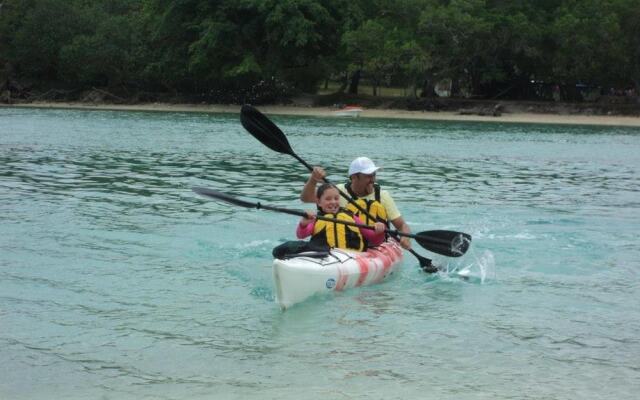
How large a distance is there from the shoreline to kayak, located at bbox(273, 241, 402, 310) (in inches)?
1254

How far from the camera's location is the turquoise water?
579 centimetres

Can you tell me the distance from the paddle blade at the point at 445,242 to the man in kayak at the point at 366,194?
0.68 feet

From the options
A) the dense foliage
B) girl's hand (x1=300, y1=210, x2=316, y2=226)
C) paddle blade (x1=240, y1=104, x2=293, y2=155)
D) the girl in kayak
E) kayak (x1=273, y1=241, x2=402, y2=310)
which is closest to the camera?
kayak (x1=273, y1=241, x2=402, y2=310)

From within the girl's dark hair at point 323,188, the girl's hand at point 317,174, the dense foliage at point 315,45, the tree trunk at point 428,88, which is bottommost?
the girl's dark hair at point 323,188

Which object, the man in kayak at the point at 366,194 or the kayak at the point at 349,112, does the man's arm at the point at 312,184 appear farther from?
the kayak at the point at 349,112

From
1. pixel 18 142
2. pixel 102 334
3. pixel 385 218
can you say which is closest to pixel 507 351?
pixel 385 218

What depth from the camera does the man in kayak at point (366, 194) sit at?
27.2 feet

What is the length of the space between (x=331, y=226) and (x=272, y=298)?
848mm

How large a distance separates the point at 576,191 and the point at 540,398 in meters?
11.1

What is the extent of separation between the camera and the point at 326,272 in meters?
7.44

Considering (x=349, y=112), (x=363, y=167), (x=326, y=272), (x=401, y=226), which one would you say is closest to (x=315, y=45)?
(x=349, y=112)

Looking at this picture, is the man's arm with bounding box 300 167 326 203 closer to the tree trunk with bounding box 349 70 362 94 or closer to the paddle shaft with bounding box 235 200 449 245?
the paddle shaft with bounding box 235 200 449 245

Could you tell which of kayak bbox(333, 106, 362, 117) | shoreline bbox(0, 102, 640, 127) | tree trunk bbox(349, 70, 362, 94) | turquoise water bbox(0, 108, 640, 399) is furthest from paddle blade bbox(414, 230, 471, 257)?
tree trunk bbox(349, 70, 362, 94)

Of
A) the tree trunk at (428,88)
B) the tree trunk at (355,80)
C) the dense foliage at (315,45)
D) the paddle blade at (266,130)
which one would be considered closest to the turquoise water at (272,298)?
the paddle blade at (266,130)
